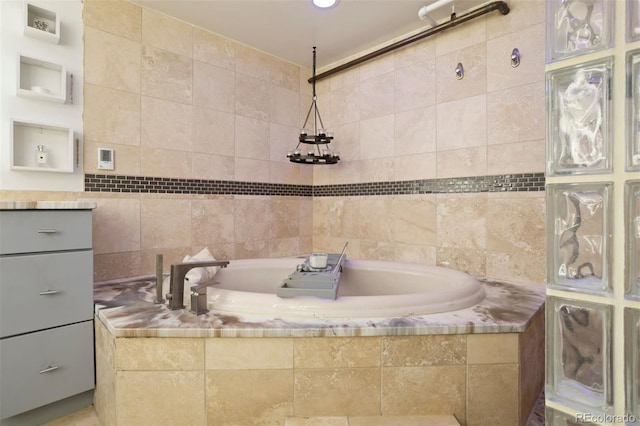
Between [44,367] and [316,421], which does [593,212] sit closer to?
[316,421]

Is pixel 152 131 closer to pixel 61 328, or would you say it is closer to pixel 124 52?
pixel 124 52

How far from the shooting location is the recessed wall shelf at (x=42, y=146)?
1.81 m

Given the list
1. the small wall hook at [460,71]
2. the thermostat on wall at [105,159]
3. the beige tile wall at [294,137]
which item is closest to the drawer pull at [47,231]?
the beige tile wall at [294,137]

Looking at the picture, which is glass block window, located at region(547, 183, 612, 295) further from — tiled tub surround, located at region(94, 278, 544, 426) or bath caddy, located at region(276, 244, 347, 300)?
bath caddy, located at region(276, 244, 347, 300)

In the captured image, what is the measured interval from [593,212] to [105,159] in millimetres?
2391

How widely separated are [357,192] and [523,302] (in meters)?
1.61

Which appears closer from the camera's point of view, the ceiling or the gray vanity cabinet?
the gray vanity cabinet

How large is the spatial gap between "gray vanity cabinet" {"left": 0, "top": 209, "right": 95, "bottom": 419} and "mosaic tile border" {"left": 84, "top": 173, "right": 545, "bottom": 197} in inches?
23.4

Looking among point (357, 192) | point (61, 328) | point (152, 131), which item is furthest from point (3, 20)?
point (357, 192)

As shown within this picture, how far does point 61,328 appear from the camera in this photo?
61.4 inches

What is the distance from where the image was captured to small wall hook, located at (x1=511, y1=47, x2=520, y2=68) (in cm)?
209

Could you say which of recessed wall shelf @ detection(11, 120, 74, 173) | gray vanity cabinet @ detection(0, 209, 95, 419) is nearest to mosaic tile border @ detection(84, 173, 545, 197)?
recessed wall shelf @ detection(11, 120, 74, 173)

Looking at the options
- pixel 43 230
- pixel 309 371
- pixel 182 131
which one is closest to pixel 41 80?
pixel 182 131

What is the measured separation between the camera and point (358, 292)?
7.89 ft
